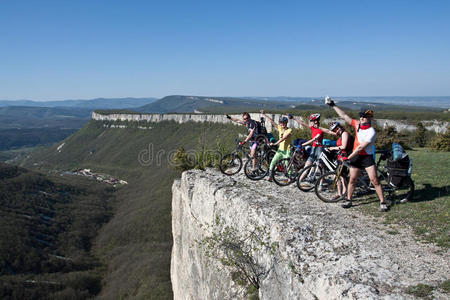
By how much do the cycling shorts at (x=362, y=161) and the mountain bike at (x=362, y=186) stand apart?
37 centimetres

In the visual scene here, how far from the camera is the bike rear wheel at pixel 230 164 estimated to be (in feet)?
39.2

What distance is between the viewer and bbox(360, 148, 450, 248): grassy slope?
6.25 meters

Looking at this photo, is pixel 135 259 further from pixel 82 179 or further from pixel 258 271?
pixel 82 179

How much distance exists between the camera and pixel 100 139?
168 meters

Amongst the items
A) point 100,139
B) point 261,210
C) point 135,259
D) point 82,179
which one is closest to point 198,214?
point 261,210

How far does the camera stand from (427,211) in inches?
285

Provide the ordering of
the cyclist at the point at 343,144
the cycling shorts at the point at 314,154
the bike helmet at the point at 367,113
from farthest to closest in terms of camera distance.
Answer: the cycling shorts at the point at 314,154, the cyclist at the point at 343,144, the bike helmet at the point at 367,113

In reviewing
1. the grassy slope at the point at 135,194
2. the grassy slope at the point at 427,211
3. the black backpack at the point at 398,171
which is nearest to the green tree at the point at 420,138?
the grassy slope at the point at 427,211

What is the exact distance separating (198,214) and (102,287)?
6157 cm

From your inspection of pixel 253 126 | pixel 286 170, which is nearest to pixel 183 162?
pixel 253 126

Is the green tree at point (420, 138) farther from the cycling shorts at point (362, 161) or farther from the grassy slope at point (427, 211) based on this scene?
the cycling shorts at point (362, 161)

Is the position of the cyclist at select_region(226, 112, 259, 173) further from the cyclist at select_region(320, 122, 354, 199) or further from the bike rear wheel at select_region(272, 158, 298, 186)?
the cyclist at select_region(320, 122, 354, 199)

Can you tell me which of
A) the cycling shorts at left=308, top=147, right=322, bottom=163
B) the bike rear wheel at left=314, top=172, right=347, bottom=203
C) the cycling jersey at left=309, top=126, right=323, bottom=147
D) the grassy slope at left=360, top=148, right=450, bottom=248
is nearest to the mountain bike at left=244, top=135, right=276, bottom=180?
the cycling shorts at left=308, top=147, right=322, bottom=163

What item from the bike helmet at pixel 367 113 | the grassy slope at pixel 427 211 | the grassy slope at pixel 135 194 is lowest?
the grassy slope at pixel 135 194
